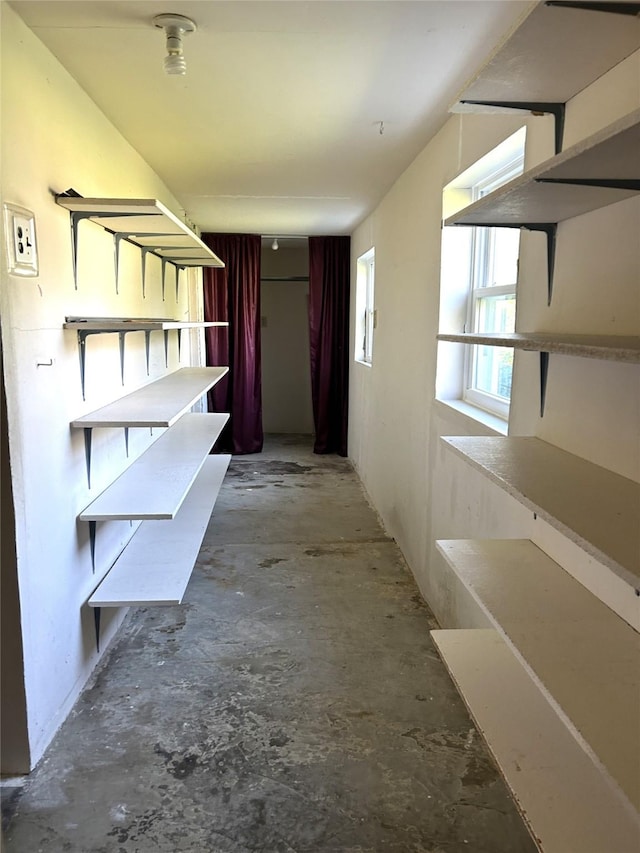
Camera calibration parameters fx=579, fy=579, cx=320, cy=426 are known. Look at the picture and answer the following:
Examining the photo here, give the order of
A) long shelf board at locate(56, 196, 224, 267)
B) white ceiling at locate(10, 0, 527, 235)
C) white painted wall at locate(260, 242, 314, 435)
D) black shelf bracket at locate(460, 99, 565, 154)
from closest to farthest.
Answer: black shelf bracket at locate(460, 99, 565, 154), white ceiling at locate(10, 0, 527, 235), long shelf board at locate(56, 196, 224, 267), white painted wall at locate(260, 242, 314, 435)

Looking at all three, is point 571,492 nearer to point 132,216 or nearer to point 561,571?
point 561,571

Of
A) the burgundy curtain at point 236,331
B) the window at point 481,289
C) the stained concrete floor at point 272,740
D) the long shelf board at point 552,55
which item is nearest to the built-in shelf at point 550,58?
the long shelf board at point 552,55

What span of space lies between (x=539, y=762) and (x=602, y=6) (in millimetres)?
1548

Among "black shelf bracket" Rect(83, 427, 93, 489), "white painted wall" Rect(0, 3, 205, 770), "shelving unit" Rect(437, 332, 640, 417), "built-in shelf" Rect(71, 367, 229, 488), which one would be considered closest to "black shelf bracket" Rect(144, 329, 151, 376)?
"built-in shelf" Rect(71, 367, 229, 488)

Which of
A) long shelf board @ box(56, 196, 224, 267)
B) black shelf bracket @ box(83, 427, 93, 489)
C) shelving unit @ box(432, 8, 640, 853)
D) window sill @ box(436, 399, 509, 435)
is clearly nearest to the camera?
shelving unit @ box(432, 8, 640, 853)

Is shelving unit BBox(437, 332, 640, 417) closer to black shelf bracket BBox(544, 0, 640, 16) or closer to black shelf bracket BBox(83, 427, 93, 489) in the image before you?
black shelf bracket BBox(544, 0, 640, 16)

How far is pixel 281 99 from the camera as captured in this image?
240cm

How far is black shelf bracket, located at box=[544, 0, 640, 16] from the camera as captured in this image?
1105 mm

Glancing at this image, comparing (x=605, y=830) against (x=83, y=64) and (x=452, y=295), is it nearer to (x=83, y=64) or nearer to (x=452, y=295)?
(x=452, y=295)

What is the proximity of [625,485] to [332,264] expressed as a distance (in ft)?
18.2

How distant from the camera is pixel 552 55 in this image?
4.24ft

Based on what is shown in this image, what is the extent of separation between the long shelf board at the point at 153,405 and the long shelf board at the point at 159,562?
0.73 meters

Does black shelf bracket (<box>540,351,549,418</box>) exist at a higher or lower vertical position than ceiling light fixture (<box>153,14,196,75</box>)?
lower

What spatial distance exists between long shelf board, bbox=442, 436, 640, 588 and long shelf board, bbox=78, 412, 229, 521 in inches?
49.5
